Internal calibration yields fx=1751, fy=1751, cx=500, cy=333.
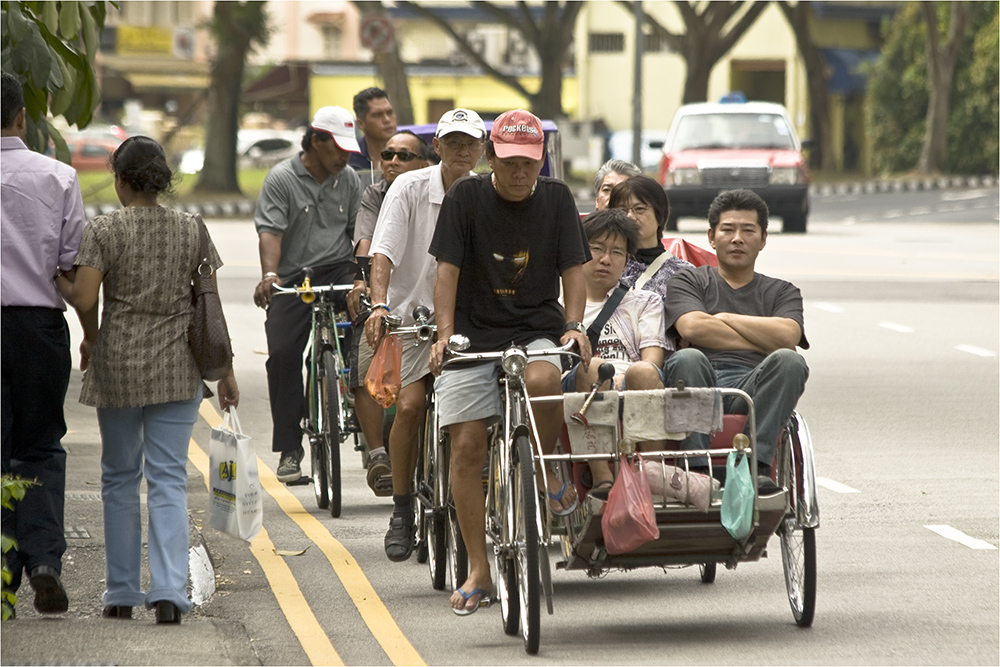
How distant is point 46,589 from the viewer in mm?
6496

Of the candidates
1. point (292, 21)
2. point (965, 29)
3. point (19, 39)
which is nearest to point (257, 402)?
point (19, 39)

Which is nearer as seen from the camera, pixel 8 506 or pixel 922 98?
pixel 8 506

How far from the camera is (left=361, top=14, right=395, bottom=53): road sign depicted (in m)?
35.3

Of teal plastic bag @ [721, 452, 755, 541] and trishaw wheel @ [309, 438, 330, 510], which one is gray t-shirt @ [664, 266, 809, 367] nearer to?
teal plastic bag @ [721, 452, 755, 541]

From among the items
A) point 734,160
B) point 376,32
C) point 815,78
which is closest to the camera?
point 734,160

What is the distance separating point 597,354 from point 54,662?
8.89 ft

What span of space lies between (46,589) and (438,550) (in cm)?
172

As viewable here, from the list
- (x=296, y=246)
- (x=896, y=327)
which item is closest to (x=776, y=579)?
(x=296, y=246)

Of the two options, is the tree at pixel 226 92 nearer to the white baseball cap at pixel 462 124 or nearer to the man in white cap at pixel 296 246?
the man in white cap at pixel 296 246

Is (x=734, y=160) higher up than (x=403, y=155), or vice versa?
(x=403, y=155)

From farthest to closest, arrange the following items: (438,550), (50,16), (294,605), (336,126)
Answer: (336,126) → (50,16) → (438,550) → (294,605)

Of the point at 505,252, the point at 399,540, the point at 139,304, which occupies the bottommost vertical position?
the point at 399,540

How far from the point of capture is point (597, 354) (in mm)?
7344

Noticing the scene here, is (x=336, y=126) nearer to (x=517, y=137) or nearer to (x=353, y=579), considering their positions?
(x=353, y=579)
